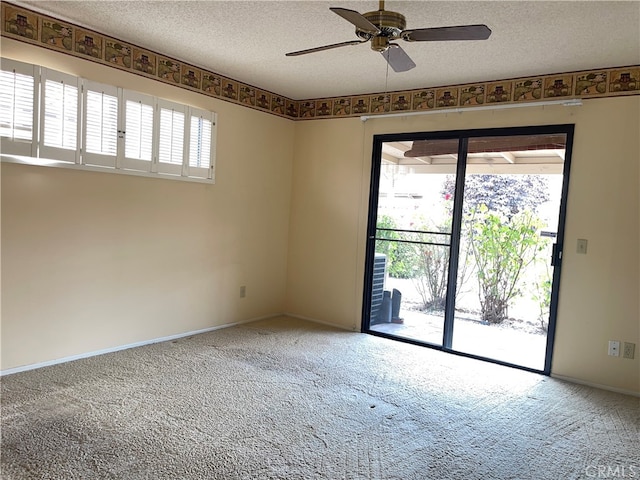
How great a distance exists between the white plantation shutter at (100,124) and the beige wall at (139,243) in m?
0.11

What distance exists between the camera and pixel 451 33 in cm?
229

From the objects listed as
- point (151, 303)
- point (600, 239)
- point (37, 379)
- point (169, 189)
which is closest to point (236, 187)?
point (169, 189)

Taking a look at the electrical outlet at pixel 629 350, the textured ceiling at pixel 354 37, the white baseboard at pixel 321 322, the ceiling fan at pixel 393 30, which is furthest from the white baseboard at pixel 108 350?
the electrical outlet at pixel 629 350

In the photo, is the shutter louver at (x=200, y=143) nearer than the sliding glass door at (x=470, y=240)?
No

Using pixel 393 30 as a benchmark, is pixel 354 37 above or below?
above

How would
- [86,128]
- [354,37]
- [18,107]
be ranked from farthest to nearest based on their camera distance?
[86,128]
[354,37]
[18,107]

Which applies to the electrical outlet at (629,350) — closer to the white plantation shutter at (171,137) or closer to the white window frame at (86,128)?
the white plantation shutter at (171,137)

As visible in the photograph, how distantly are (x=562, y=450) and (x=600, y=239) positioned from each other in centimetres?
183

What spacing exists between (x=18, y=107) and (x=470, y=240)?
12.6 feet

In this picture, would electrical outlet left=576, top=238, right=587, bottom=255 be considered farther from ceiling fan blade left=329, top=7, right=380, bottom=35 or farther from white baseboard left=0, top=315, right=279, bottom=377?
white baseboard left=0, top=315, right=279, bottom=377

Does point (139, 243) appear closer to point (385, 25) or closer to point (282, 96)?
point (282, 96)

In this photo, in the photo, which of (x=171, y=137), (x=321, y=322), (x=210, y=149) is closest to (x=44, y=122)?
(x=171, y=137)

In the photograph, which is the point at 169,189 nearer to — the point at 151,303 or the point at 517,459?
the point at 151,303

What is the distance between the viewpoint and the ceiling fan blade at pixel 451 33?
7.25 ft
